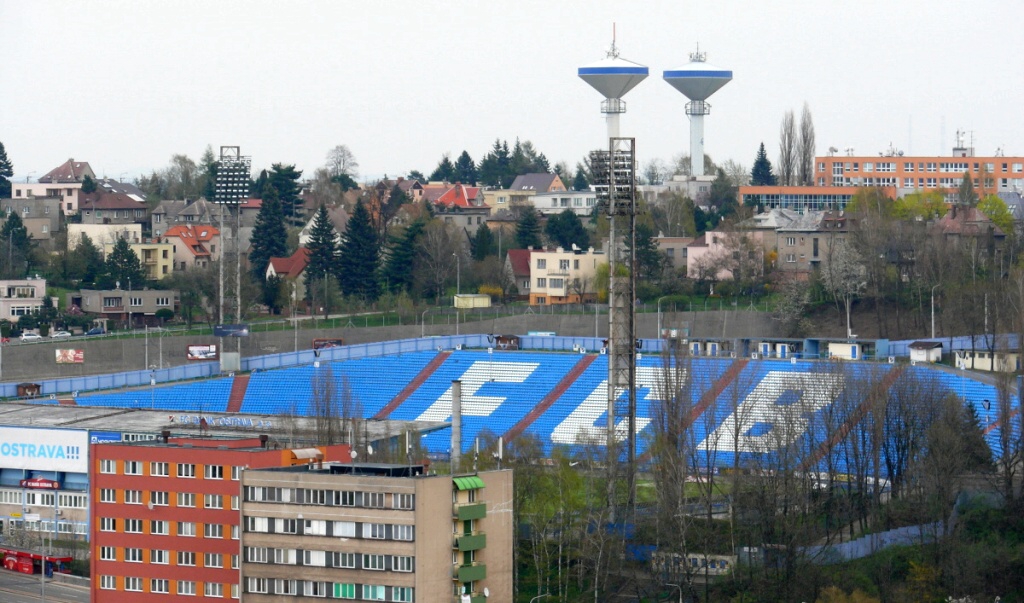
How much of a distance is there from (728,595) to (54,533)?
20.2 meters

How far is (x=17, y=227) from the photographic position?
100625 millimetres

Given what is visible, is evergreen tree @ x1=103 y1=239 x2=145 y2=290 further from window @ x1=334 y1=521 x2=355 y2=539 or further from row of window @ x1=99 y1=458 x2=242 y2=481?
window @ x1=334 y1=521 x2=355 y2=539

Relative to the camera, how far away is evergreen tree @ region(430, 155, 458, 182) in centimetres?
15225

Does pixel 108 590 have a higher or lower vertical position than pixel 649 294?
lower

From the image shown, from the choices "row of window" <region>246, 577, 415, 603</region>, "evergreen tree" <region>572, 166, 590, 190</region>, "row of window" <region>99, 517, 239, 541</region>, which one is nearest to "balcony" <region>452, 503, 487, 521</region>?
"row of window" <region>246, 577, 415, 603</region>

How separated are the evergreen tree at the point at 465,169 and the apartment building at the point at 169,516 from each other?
348ft

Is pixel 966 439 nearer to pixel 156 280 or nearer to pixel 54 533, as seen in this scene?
pixel 54 533

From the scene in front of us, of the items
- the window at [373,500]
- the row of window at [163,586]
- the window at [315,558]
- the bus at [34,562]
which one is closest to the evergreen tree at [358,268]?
the bus at [34,562]

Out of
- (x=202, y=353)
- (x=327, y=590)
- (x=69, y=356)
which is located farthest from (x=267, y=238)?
(x=327, y=590)

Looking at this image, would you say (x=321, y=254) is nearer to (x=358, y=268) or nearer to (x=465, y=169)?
(x=358, y=268)

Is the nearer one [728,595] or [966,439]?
[728,595]

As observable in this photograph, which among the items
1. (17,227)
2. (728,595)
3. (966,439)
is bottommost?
(728,595)

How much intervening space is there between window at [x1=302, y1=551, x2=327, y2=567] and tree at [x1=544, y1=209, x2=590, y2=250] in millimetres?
64459

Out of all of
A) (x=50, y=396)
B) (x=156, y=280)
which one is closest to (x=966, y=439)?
(x=50, y=396)
